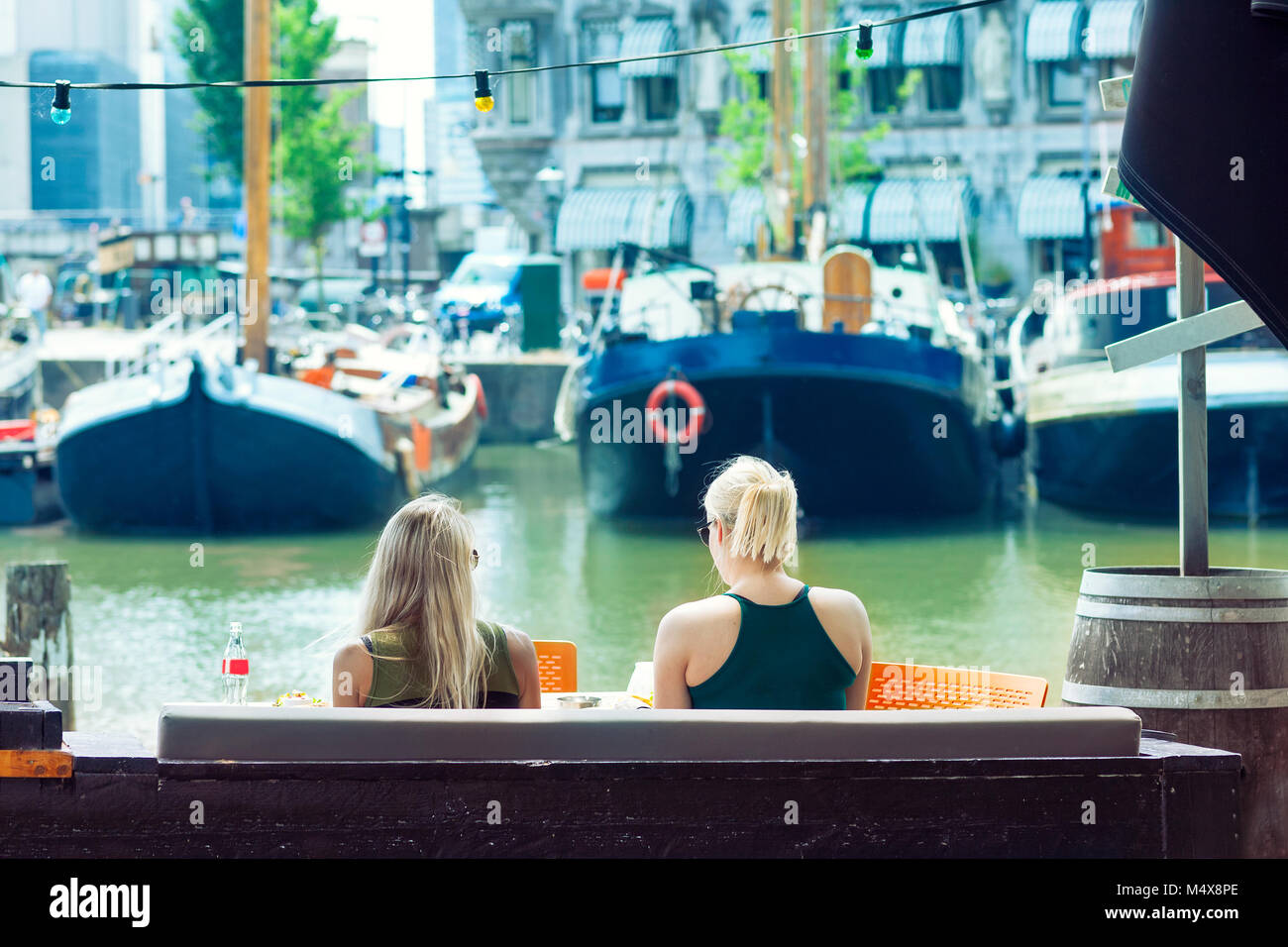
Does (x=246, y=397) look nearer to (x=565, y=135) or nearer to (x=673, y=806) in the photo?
(x=673, y=806)

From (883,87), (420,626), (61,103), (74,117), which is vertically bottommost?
(420,626)

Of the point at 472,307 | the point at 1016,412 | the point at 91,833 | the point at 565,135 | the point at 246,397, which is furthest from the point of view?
the point at 565,135

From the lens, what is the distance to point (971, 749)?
3.29 meters

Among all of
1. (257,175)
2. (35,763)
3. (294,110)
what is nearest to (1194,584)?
(35,763)

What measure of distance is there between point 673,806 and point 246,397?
15226 mm

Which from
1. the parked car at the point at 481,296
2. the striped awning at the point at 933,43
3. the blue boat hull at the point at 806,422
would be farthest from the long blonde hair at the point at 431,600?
the striped awning at the point at 933,43

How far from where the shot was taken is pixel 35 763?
3129 millimetres

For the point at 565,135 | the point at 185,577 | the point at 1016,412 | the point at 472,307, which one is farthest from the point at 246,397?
the point at 565,135

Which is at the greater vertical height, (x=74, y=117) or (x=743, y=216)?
(x=74, y=117)

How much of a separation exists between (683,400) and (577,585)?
347 cm

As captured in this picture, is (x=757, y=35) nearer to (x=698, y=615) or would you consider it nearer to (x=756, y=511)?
(x=756, y=511)

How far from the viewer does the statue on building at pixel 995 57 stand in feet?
136

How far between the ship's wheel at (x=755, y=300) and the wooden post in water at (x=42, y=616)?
37.8 ft

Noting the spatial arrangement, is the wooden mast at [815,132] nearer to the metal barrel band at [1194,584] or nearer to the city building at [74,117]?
the metal barrel band at [1194,584]
